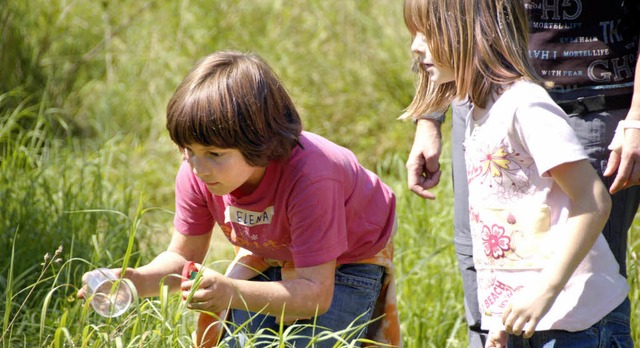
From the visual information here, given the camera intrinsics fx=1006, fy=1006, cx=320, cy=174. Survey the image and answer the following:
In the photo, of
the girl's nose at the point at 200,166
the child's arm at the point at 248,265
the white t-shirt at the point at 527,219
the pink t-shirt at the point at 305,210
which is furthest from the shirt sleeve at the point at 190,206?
the white t-shirt at the point at 527,219

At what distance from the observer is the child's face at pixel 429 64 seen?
2.30 meters

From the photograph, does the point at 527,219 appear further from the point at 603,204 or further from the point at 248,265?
the point at 248,265

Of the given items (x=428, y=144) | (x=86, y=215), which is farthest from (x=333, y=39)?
(x=428, y=144)

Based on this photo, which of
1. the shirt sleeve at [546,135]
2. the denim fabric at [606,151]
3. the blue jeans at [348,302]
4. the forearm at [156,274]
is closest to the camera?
the shirt sleeve at [546,135]

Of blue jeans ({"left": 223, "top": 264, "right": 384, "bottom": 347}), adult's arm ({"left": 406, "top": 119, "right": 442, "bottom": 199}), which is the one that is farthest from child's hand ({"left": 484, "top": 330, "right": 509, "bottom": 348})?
adult's arm ({"left": 406, "top": 119, "right": 442, "bottom": 199})

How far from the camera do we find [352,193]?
2584mm

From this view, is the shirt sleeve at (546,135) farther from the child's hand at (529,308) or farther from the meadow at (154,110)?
the meadow at (154,110)

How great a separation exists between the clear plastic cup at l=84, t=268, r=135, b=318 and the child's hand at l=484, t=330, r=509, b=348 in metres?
0.82

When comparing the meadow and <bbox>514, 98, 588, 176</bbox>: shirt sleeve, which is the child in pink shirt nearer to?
<bbox>514, 98, 588, 176</bbox>: shirt sleeve

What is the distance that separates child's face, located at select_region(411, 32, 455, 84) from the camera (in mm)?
2305

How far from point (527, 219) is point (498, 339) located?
282 mm

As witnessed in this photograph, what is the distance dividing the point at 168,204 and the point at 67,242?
5.85ft

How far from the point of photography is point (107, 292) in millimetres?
2406

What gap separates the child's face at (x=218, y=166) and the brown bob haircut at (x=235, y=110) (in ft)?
0.06
